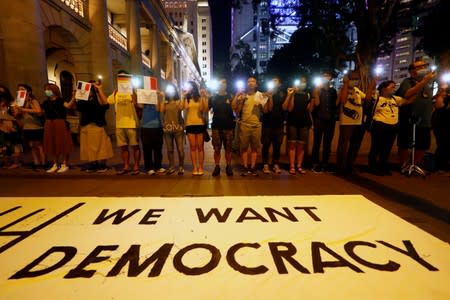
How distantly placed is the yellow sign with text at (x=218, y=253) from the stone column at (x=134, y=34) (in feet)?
54.7

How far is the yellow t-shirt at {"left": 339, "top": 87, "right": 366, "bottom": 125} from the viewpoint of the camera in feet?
17.1

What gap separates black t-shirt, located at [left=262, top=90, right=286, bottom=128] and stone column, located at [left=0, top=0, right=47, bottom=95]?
841 centimetres

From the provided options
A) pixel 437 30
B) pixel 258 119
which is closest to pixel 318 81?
pixel 258 119

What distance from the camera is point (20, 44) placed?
865 centimetres

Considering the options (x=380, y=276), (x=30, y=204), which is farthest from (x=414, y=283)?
→ (x=30, y=204)

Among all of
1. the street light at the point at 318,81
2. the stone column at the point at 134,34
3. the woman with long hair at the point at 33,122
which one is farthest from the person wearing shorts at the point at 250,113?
the stone column at the point at 134,34

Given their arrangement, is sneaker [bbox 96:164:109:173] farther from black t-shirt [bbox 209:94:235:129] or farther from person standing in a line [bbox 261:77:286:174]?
person standing in a line [bbox 261:77:286:174]

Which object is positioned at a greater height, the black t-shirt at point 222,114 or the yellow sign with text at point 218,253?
the black t-shirt at point 222,114

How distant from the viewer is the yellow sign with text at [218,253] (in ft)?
6.04

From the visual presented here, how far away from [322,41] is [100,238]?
52.2 ft

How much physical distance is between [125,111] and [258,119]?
9.11 feet

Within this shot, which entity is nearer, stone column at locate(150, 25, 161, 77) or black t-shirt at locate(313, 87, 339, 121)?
black t-shirt at locate(313, 87, 339, 121)

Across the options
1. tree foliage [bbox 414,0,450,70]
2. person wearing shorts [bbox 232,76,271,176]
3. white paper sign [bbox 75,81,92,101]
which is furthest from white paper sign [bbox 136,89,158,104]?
tree foliage [bbox 414,0,450,70]

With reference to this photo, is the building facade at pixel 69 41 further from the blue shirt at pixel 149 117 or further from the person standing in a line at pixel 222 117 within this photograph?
the person standing in a line at pixel 222 117
